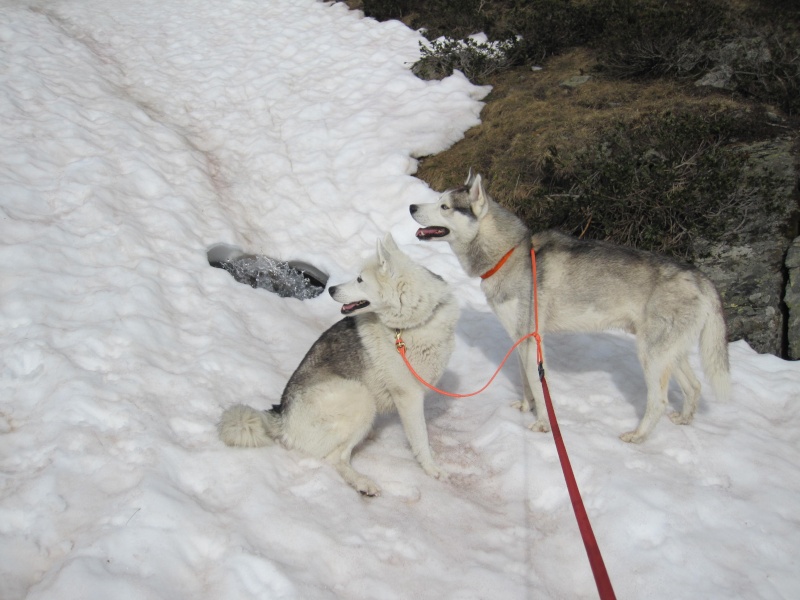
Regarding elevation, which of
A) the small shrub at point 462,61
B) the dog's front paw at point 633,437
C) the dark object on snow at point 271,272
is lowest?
the dark object on snow at point 271,272

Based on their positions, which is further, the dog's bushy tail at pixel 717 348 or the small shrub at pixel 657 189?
the small shrub at pixel 657 189

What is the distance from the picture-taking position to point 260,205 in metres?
8.98

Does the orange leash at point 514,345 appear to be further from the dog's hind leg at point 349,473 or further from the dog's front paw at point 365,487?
the dog's front paw at point 365,487

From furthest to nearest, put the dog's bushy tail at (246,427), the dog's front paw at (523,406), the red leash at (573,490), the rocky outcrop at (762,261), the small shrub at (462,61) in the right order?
1. the small shrub at (462,61)
2. the rocky outcrop at (762,261)
3. the dog's front paw at (523,406)
4. the dog's bushy tail at (246,427)
5. the red leash at (573,490)

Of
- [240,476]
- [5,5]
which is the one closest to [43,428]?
[240,476]

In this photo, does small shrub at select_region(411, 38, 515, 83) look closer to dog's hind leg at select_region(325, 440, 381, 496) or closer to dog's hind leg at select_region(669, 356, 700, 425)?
dog's hind leg at select_region(669, 356, 700, 425)

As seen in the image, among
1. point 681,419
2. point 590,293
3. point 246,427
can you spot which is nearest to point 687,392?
point 681,419

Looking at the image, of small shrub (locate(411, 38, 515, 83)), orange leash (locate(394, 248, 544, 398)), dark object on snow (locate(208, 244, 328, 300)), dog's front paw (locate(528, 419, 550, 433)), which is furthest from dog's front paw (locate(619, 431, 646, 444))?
small shrub (locate(411, 38, 515, 83))

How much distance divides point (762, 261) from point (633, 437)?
360cm

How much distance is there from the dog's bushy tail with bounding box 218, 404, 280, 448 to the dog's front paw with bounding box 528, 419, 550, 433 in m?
2.52

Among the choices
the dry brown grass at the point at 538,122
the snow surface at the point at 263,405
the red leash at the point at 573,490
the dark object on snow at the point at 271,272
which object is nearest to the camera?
the red leash at the point at 573,490

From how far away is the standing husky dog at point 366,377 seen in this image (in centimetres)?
441

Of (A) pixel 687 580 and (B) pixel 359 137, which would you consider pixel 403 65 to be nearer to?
(B) pixel 359 137

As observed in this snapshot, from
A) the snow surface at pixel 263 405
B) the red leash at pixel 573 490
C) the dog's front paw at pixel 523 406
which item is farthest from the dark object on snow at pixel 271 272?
the dog's front paw at pixel 523 406
